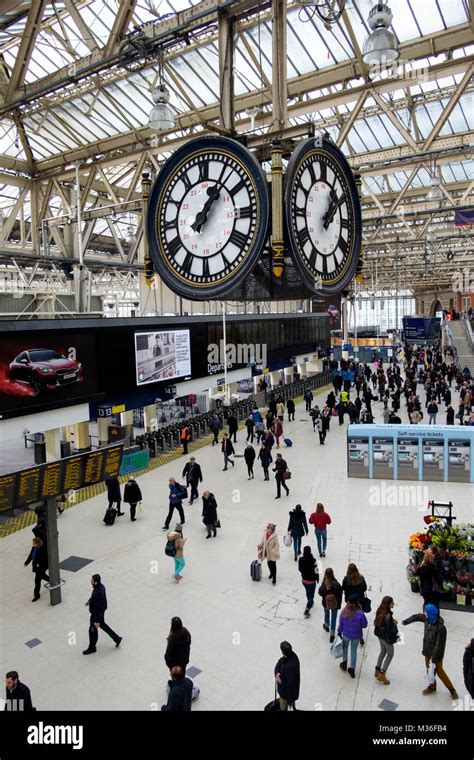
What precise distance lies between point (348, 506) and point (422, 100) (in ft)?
41.4

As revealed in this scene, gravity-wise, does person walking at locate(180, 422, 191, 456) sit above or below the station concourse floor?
above

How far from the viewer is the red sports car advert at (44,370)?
46.8 ft

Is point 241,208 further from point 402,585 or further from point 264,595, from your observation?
point 402,585

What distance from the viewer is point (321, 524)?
1027cm

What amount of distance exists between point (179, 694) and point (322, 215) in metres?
4.75

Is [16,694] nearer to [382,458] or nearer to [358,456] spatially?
[358,456]

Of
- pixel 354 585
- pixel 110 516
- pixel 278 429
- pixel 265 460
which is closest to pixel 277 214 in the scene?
pixel 354 585

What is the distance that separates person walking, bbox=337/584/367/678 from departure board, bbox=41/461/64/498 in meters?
4.55

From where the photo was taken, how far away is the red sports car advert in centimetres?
1427

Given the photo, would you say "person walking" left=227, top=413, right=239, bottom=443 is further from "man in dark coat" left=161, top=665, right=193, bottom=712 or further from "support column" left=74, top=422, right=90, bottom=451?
"man in dark coat" left=161, top=665, right=193, bottom=712

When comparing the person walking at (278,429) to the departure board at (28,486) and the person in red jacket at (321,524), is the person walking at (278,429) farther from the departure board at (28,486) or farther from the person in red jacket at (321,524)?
the departure board at (28,486)

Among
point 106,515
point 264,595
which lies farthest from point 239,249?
point 106,515

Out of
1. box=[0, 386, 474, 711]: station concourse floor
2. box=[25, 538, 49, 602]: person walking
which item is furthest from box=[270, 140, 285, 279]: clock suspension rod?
box=[25, 538, 49, 602]: person walking

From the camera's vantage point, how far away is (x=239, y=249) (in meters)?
2.77
